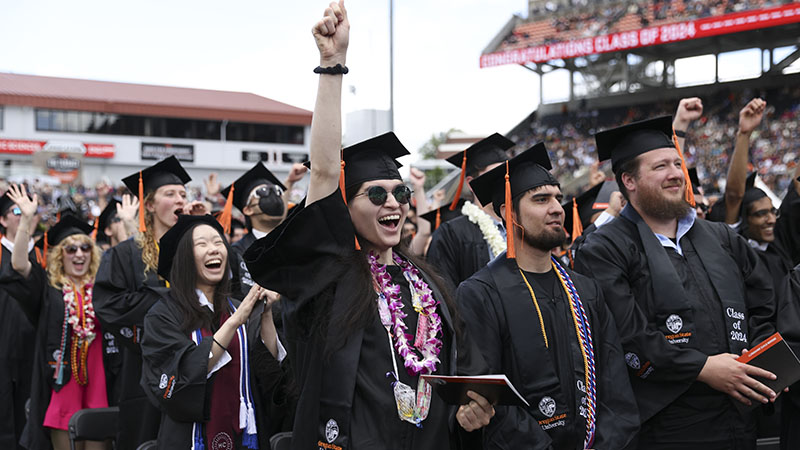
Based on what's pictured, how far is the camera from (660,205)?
3.91 m

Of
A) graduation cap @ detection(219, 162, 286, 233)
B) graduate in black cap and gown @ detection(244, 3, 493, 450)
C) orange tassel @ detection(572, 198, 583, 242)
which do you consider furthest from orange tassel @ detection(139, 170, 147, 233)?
orange tassel @ detection(572, 198, 583, 242)

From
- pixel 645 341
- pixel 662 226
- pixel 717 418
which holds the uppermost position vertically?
pixel 662 226

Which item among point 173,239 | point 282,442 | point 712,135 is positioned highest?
point 712,135

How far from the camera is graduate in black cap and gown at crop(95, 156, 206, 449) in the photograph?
5047 millimetres

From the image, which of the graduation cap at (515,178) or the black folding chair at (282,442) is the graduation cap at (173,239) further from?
the graduation cap at (515,178)

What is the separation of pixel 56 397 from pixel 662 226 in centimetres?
483

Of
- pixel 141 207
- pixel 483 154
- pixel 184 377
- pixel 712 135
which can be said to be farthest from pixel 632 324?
pixel 712 135

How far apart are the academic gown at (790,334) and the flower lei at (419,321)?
2.04 m

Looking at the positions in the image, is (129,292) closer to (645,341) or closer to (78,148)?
(645,341)

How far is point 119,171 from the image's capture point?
43.7m

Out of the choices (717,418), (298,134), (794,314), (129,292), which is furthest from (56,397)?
(298,134)

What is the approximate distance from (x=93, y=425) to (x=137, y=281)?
103 centimetres

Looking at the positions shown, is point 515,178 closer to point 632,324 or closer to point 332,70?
point 632,324

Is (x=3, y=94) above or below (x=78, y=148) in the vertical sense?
above
